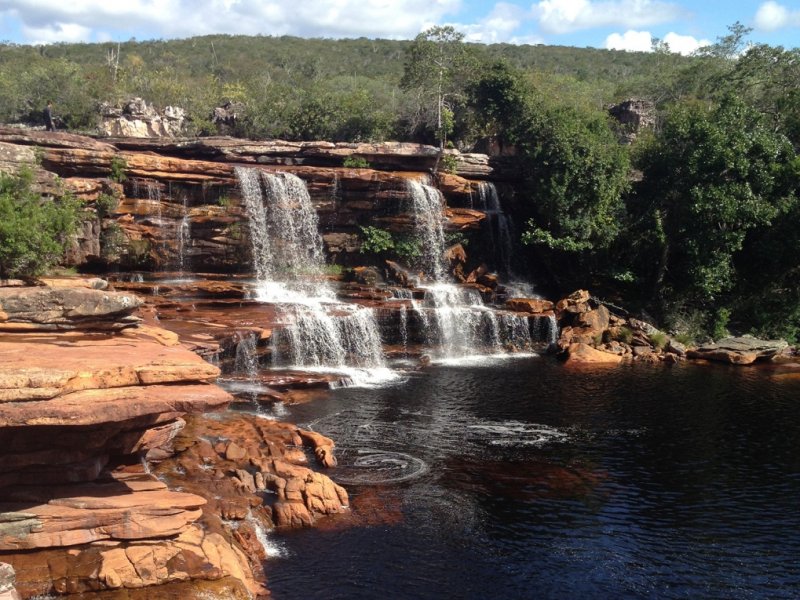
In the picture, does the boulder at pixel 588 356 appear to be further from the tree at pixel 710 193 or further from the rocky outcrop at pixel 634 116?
the rocky outcrop at pixel 634 116

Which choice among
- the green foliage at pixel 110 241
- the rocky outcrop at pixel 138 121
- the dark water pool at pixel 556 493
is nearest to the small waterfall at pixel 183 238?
the green foliage at pixel 110 241

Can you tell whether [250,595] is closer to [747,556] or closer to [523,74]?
[747,556]

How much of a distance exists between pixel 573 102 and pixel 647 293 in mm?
12516

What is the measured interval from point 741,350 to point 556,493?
1764 centimetres

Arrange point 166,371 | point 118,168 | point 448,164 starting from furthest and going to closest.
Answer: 1. point 448,164
2. point 118,168
3. point 166,371

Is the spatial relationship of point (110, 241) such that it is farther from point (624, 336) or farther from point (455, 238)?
point (624, 336)

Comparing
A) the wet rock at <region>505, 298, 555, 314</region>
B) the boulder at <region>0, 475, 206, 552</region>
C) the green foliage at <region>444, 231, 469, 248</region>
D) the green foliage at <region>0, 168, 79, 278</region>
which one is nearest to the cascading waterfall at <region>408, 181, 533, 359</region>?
the wet rock at <region>505, 298, 555, 314</region>

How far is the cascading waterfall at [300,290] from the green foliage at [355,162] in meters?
3.33

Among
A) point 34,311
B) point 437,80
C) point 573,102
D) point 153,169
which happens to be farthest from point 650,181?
point 34,311

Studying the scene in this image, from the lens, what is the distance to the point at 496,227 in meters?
37.8

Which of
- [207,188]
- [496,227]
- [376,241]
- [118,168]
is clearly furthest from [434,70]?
[118,168]

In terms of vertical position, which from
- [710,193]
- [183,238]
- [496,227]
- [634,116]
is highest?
[634,116]

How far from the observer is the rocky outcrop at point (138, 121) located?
4944 cm

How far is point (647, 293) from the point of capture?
120ft
